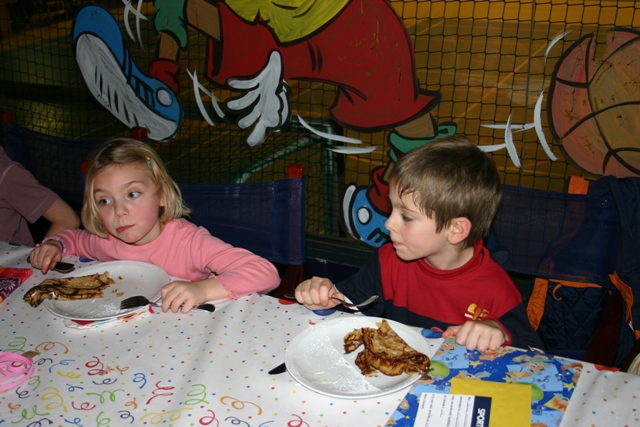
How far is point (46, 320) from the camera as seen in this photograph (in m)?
1.39

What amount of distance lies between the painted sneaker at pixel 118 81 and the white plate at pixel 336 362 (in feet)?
6.21

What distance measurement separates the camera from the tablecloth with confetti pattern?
3.45 feet

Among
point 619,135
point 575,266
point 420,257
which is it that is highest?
point 619,135

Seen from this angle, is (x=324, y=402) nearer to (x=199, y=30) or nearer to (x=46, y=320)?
(x=46, y=320)

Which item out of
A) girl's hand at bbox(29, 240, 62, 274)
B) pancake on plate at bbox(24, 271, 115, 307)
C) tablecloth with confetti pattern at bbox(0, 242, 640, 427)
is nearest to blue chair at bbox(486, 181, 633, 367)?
tablecloth with confetti pattern at bbox(0, 242, 640, 427)

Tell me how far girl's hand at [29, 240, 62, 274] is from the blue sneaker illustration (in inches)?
52.7

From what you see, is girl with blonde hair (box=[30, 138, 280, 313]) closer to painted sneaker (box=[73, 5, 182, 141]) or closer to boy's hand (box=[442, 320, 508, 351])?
boy's hand (box=[442, 320, 508, 351])

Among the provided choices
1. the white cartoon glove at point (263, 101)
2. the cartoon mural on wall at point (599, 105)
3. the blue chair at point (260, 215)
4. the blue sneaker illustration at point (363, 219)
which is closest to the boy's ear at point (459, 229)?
the blue chair at point (260, 215)

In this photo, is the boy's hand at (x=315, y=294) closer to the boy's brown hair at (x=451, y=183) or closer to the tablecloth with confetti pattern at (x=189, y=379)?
the tablecloth with confetti pattern at (x=189, y=379)

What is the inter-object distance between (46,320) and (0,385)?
0.82ft

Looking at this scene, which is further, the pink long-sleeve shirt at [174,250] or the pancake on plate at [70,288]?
the pink long-sleeve shirt at [174,250]

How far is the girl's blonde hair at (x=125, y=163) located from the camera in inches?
67.5

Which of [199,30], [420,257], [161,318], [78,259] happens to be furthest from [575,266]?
[199,30]

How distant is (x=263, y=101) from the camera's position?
2693 millimetres
